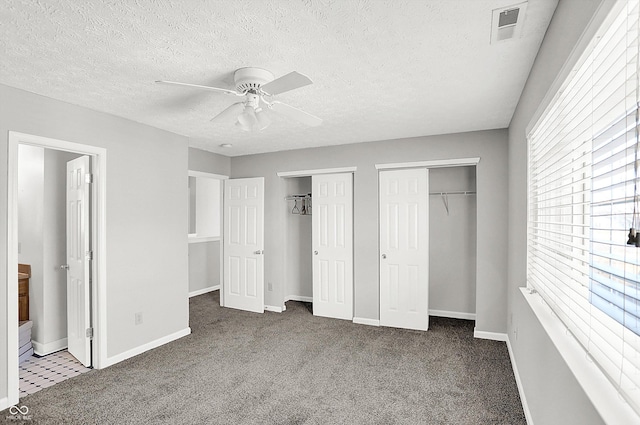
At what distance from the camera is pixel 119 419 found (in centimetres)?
243

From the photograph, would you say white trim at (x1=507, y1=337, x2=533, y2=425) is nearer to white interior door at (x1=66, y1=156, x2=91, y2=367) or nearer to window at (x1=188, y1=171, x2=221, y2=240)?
white interior door at (x1=66, y1=156, x2=91, y2=367)

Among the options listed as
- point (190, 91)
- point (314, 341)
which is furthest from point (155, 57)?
point (314, 341)

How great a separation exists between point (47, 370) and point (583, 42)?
450 cm

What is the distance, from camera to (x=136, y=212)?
3.56 metres

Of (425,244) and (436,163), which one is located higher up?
(436,163)

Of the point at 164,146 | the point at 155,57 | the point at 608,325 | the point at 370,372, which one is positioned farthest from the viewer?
the point at 164,146

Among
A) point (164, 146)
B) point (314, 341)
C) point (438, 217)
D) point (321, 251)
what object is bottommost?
point (314, 341)

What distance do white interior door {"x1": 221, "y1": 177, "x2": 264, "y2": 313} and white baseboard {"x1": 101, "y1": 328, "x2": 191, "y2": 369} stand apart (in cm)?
116

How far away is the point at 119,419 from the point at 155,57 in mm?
2459

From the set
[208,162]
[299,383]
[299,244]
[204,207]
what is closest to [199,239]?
[204,207]

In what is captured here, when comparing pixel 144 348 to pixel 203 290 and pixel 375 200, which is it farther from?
pixel 375 200

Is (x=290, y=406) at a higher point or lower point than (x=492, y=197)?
lower

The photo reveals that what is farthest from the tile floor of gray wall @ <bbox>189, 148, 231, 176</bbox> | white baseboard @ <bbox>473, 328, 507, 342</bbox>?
white baseboard @ <bbox>473, 328, 507, 342</bbox>

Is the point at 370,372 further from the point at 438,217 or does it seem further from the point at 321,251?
the point at 438,217
